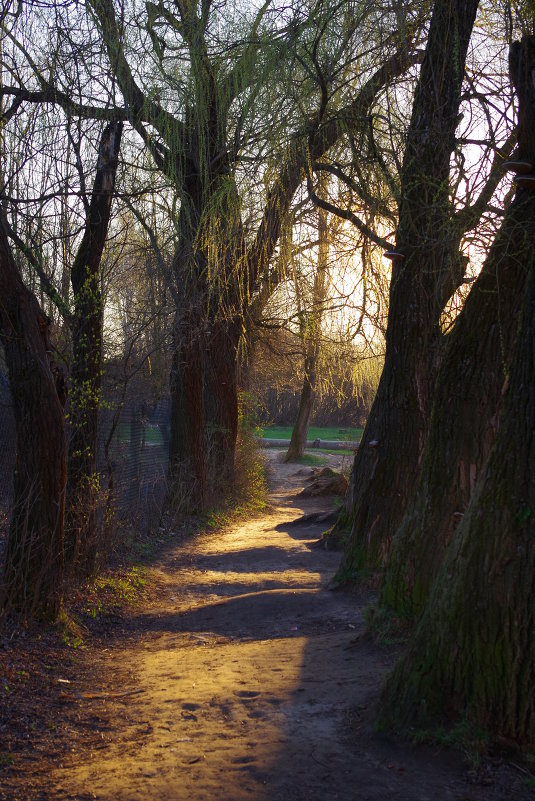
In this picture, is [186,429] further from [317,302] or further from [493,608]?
[493,608]

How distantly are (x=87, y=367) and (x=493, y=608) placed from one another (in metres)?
5.37

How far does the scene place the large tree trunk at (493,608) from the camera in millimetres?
3822

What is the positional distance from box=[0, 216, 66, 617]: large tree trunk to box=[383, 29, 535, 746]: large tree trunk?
3336mm

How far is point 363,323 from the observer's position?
11.2m

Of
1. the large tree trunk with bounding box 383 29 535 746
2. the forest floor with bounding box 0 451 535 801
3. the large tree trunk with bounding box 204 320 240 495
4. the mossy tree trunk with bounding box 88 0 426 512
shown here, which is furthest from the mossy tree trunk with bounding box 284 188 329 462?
the large tree trunk with bounding box 383 29 535 746

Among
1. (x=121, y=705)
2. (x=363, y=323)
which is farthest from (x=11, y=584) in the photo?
(x=363, y=323)

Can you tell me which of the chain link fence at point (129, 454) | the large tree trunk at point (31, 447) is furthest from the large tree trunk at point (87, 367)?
the large tree trunk at point (31, 447)

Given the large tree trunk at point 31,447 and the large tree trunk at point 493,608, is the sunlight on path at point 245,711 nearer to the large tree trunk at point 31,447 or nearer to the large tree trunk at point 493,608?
the large tree trunk at point 493,608

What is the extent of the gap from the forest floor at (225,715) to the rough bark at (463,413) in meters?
0.68

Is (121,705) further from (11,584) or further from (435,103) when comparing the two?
(435,103)

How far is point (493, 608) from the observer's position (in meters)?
3.90

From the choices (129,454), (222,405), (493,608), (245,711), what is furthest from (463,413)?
(222,405)

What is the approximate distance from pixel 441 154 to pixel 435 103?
0.62 meters

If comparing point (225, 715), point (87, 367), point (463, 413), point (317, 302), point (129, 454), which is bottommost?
point (225, 715)
